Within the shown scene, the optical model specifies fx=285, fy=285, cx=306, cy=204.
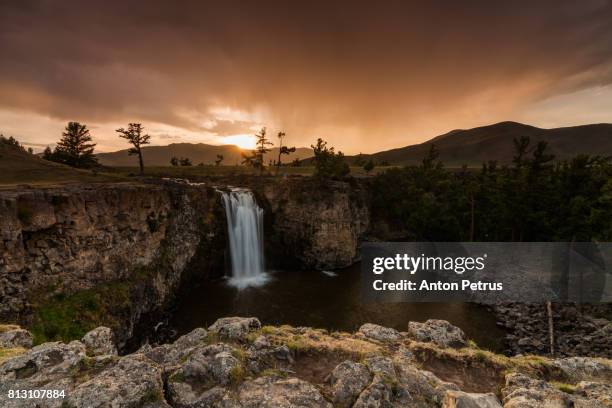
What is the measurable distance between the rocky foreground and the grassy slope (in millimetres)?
24049

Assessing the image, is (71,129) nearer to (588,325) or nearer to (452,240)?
(452,240)

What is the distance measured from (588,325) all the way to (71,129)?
71.8m

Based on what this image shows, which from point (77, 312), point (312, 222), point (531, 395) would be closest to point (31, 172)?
point (77, 312)

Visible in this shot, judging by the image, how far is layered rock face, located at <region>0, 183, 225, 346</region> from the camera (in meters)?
17.5

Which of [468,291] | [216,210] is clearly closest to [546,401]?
[468,291]

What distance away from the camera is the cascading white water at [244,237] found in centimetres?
3859

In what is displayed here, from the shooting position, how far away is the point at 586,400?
265 inches

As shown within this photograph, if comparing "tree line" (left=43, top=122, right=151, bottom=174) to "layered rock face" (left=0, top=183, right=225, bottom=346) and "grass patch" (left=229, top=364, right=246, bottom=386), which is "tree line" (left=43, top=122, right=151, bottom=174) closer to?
"layered rock face" (left=0, top=183, right=225, bottom=346)

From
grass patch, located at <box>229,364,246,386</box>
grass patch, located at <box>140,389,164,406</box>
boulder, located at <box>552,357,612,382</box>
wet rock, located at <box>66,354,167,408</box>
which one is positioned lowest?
boulder, located at <box>552,357,612,382</box>

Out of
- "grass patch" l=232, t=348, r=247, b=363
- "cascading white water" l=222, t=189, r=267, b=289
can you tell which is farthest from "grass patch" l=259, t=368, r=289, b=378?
"cascading white water" l=222, t=189, r=267, b=289

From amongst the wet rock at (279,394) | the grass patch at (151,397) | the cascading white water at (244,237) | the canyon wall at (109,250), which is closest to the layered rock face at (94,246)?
the canyon wall at (109,250)

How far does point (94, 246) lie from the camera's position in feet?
72.1

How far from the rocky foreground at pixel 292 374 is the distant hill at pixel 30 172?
2423 centimetres

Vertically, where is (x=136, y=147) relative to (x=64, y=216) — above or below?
above
